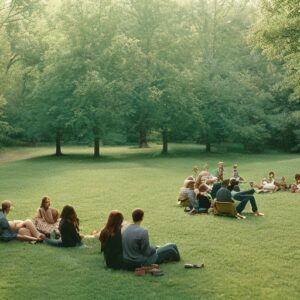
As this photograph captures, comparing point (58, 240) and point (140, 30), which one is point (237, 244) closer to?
point (58, 240)

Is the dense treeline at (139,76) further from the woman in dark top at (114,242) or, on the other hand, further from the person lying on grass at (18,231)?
the woman in dark top at (114,242)

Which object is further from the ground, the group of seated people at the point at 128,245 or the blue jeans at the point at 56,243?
the group of seated people at the point at 128,245

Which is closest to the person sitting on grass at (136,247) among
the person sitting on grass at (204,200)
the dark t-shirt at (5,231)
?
the dark t-shirt at (5,231)

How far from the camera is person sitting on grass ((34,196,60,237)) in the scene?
544 inches

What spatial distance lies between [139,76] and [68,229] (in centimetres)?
3585

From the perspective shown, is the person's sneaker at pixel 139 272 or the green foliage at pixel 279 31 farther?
the green foliage at pixel 279 31

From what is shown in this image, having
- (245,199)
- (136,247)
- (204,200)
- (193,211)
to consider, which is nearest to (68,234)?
(136,247)

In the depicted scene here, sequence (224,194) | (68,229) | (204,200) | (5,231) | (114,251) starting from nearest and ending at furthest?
(114,251) → (68,229) → (5,231) → (224,194) → (204,200)

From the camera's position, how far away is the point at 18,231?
13.6 meters

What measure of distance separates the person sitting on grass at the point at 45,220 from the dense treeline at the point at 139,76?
27715 millimetres

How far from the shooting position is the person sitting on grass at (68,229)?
12414 millimetres

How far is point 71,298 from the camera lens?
355 inches

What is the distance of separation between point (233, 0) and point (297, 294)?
54484 mm

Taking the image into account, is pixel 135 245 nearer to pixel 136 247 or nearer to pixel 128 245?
pixel 136 247
